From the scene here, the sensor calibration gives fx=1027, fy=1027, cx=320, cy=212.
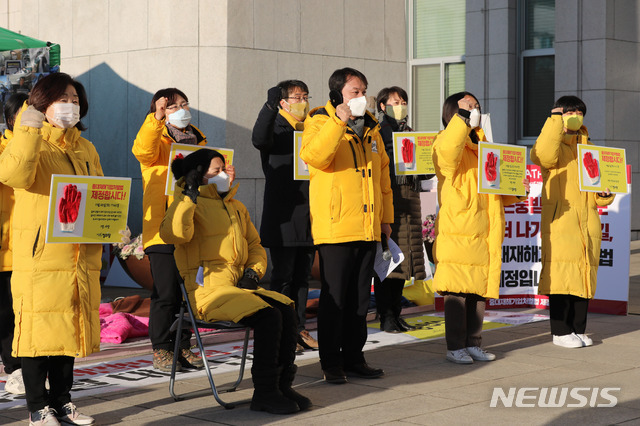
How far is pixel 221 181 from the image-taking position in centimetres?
642

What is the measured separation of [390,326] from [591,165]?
87.4 inches

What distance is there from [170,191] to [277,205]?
1.01 meters

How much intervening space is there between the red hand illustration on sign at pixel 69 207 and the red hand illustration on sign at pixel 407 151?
13.0 feet

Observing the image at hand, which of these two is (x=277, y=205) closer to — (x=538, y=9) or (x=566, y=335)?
(x=566, y=335)

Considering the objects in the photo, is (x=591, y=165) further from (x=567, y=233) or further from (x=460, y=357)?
(x=460, y=357)

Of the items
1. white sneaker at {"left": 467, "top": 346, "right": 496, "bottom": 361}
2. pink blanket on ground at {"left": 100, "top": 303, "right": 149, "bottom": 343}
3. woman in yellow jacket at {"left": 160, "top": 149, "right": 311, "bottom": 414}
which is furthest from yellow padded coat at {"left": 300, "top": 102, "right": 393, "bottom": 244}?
pink blanket on ground at {"left": 100, "top": 303, "right": 149, "bottom": 343}

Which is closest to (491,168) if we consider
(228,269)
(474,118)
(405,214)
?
(474,118)

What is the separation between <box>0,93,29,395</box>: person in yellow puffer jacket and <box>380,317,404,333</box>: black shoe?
343cm

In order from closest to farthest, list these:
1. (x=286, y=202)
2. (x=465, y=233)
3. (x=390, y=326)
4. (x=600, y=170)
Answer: (x=465, y=233) → (x=286, y=202) → (x=600, y=170) → (x=390, y=326)

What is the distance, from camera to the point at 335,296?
6.82 meters

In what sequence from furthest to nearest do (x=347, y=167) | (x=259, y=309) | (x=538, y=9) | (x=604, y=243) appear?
1. (x=538, y=9)
2. (x=604, y=243)
3. (x=347, y=167)
4. (x=259, y=309)

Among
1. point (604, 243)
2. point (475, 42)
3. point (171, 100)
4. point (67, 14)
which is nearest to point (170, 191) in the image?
point (171, 100)

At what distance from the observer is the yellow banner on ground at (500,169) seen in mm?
7457

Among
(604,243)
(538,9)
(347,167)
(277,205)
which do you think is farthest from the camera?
(538,9)
